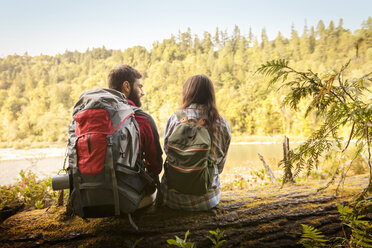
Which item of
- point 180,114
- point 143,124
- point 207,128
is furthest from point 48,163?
point 207,128

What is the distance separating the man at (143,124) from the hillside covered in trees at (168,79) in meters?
15.3

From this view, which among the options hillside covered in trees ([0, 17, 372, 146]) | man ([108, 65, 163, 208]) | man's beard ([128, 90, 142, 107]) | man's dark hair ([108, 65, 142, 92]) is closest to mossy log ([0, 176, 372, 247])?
man ([108, 65, 163, 208])

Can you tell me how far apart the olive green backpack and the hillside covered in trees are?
603 inches

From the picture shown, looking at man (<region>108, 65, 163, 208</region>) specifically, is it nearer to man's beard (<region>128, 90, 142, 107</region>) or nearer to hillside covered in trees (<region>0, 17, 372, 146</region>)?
man's beard (<region>128, 90, 142, 107</region>)

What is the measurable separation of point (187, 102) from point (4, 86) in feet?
129

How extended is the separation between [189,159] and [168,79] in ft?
109

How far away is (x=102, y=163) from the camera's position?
3.59 ft

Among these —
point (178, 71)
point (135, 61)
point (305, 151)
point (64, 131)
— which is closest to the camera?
point (305, 151)

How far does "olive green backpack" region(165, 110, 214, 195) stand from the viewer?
1240 mm

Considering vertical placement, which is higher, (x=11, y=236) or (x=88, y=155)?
(x=88, y=155)

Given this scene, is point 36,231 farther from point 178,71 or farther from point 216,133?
point 178,71

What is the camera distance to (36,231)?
4.21ft

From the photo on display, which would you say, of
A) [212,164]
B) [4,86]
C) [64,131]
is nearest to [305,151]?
[212,164]

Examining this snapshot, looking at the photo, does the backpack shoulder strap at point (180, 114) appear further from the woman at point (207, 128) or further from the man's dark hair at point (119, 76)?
the man's dark hair at point (119, 76)
